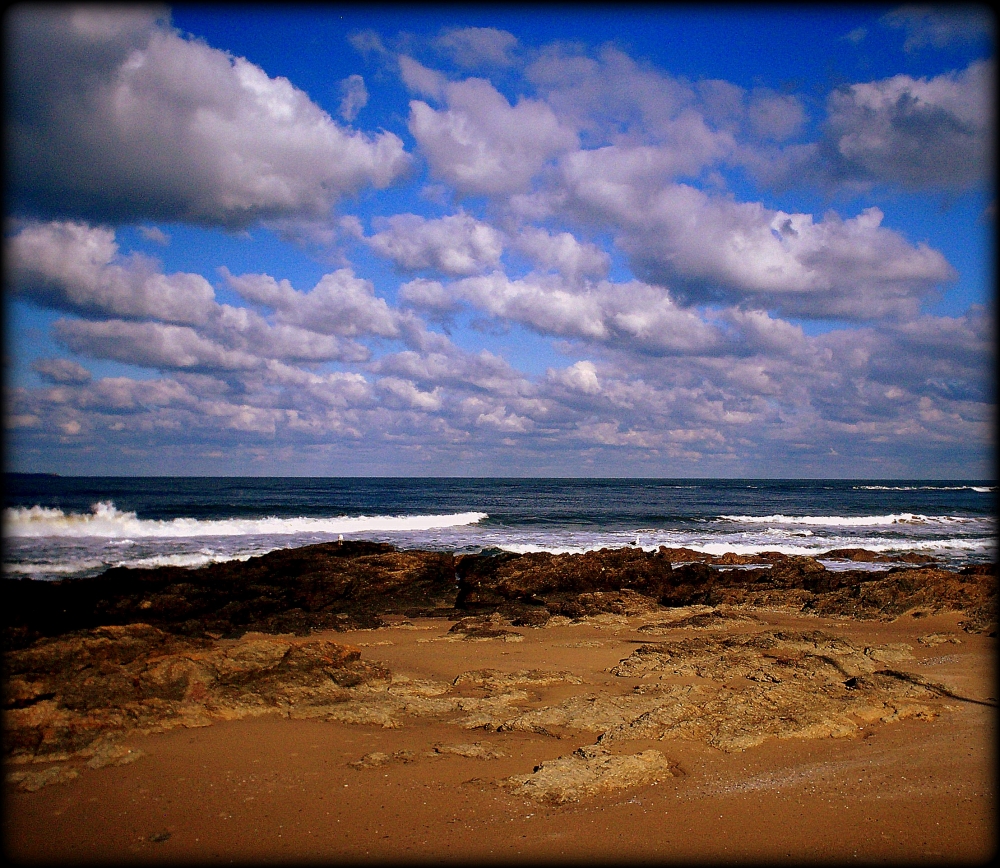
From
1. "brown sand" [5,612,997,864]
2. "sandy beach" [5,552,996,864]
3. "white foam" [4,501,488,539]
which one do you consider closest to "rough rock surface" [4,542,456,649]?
"sandy beach" [5,552,996,864]

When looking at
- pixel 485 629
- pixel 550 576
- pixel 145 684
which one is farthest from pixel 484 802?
pixel 550 576

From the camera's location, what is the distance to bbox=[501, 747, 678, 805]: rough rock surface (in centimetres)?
452

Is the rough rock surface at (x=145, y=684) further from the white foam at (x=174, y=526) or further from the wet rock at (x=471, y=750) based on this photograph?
the white foam at (x=174, y=526)

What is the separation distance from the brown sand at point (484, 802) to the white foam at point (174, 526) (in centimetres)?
2443

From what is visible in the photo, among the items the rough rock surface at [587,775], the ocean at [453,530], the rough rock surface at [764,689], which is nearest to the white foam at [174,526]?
the ocean at [453,530]

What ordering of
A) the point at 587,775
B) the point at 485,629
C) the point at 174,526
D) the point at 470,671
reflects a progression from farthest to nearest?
the point at 174,526
the point at 485,629
the point at 470,671
the point at 587,775

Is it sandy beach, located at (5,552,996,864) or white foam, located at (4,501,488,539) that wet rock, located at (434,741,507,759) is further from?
white foam, located at (4,501,488,539)

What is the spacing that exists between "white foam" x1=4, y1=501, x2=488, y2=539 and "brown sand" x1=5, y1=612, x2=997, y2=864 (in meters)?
24.4

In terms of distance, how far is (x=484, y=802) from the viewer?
4.40 meters

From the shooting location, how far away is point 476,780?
473 cm

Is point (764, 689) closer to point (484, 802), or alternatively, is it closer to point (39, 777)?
point (484, 802)

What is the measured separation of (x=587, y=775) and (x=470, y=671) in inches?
130

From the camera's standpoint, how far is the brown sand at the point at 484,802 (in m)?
3.82

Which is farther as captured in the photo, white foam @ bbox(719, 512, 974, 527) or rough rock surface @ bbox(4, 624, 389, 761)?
white foam @ bbox(719, 512, 974, 527)
